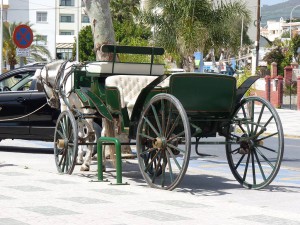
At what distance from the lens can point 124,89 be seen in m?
12.9

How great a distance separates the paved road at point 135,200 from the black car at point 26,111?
327cm

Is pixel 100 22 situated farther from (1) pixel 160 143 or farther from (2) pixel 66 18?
(2) pixel 66 18

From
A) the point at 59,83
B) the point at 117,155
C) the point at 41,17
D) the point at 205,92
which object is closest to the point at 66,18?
the point at 41,17

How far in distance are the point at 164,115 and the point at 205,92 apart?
28.6 inches

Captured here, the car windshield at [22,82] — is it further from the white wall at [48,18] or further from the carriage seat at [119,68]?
the white wall at [48,18]

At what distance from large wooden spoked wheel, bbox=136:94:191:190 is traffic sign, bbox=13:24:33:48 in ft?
42.4

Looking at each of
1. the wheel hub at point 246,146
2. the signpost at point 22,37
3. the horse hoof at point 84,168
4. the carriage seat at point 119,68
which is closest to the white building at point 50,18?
the signpost at point 22,37

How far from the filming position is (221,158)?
62.0 ft

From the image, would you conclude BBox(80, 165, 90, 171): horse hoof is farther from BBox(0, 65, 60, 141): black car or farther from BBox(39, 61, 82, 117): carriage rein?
BBox(0, 65, 60, 141): black car

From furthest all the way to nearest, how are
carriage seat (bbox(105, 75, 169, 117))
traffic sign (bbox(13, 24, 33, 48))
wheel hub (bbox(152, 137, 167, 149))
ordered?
traffic sign (bbox(13, 24, 33, 48)), carriage seat (bbox(105, 75, 169, 117)), wheel hub (bbox(152, 137, 167, 149))

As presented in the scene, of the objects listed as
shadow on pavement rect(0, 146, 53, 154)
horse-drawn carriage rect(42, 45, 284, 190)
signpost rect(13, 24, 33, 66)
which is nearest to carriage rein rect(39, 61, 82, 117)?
horse-drawn carriage rect(42, 45, 284, 190)

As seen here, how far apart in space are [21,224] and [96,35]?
8.88 m

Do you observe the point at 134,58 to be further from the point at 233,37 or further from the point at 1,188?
the point at 1,188

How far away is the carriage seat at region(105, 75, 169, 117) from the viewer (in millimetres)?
12695
